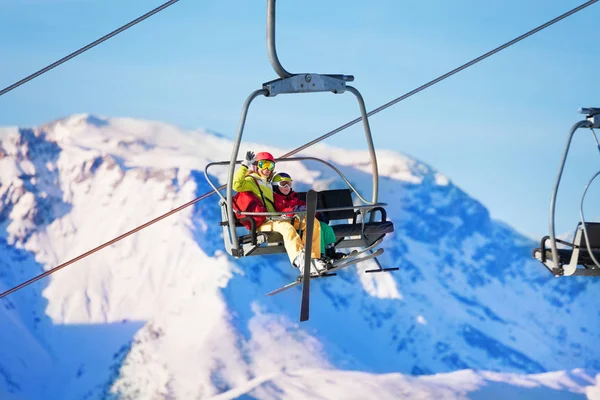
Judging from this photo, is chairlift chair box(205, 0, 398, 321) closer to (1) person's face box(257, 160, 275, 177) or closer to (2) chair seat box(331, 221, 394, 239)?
(2) chair seat box(331, 221, 394, 239)

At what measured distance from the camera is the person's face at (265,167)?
9.02m

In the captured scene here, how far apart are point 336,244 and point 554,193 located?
155 cm

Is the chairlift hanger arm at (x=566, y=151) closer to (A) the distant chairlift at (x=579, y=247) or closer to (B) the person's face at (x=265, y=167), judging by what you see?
(A) the distant chairlift at (x=579, y=247)

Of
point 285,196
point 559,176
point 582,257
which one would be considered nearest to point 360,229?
point 285,196

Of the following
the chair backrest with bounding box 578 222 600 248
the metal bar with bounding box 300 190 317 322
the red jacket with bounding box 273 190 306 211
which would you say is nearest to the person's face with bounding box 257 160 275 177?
the red jacket with bounding box 273 190 306 211

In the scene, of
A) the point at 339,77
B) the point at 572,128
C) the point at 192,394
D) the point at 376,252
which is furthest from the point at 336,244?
the point at 192,394

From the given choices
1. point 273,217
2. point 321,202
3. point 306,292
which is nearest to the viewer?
point 306,292

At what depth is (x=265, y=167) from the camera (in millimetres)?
9023

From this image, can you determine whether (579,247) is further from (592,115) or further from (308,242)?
(308,242)

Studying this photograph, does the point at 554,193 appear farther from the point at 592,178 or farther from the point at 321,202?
the point at 321,202

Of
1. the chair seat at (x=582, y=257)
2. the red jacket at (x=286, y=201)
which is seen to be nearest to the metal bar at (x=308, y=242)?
the red jacket at (x=286, y=201)

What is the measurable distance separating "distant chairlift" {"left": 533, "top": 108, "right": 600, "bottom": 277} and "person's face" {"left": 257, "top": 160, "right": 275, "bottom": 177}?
201 cm

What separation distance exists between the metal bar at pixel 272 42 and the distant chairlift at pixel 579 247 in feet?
6.76

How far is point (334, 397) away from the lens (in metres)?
33.0
